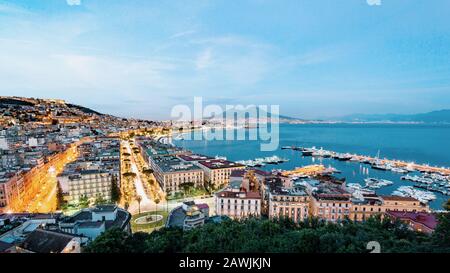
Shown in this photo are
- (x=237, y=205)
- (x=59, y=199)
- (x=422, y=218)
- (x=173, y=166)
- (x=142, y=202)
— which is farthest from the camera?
(x=173, y=166)

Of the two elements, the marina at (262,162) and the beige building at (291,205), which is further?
the marina at (262,162)

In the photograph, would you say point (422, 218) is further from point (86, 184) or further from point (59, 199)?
point (59, 199)

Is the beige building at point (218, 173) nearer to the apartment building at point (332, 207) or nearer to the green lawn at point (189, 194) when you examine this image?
the green lawn at point (189, 194)

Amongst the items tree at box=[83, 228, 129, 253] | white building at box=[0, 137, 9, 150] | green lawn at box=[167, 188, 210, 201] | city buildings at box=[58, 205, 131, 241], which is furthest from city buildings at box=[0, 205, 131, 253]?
white building at box=[0, 137, 9, 150]

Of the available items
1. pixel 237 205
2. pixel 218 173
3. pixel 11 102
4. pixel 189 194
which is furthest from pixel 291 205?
pixel 11 102

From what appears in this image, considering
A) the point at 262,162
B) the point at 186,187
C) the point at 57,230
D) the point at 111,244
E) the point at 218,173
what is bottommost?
the point at 262,162

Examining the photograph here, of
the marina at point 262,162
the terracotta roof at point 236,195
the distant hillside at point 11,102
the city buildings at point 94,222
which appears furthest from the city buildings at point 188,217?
the distant hillside at point 11,102

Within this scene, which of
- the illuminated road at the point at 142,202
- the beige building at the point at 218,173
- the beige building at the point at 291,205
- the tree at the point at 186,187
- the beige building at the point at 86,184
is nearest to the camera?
the beige building at the point at 291,205

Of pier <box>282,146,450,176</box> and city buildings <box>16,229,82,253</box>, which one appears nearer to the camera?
city buildings <box>16,229,82,253</box>

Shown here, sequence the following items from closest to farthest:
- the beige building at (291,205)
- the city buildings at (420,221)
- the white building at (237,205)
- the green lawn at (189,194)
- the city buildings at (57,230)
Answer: the city buildings at (57,230), the city buildings at (420,221), the beige building at (291,205), the white building at (237,205), the green lawn at (189,194)

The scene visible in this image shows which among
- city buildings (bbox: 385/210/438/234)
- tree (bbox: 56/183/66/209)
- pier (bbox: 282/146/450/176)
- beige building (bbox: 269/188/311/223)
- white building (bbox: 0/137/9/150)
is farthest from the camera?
pier (bbox: 282/146/450/176)

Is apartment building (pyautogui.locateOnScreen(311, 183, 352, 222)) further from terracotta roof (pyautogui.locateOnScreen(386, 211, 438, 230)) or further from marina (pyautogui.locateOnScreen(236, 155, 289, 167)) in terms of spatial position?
marina (pyautogui.locateOnScreen(236, 155, 289, 167))

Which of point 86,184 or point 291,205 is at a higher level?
point 86,184

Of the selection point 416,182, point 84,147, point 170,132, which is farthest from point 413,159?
point 170,132
